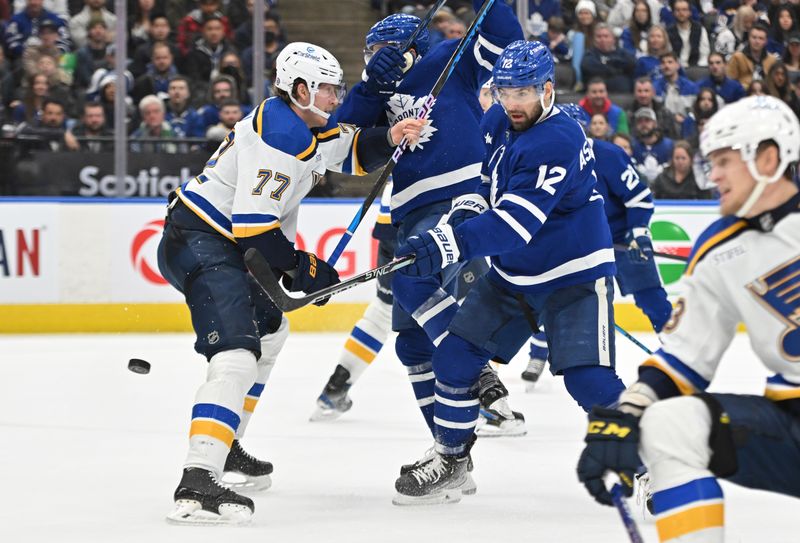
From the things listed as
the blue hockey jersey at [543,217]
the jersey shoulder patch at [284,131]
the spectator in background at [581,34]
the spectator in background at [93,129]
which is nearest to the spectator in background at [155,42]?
the spectator in background at [93,129]

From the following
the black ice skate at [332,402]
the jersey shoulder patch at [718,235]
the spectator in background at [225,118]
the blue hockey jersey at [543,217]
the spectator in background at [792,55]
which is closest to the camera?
the jersey shoulder patch at [718,235]

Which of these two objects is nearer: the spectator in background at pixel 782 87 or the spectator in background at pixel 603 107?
the spectator in background at pixel 603 107

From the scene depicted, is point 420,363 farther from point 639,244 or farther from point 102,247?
point 102,247

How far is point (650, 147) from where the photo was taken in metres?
7.40

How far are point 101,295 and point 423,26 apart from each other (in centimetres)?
352

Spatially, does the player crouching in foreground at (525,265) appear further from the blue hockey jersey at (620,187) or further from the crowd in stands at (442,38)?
the crowd in stands at (442,38)

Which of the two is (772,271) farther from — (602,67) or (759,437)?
(602,67)

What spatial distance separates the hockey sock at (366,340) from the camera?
465 cm

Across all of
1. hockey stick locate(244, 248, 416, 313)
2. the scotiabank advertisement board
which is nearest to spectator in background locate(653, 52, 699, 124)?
the scotiabank advertisement board

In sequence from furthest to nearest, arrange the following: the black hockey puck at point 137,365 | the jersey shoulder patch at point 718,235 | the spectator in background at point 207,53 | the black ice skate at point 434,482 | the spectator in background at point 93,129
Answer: the spectator in background at point 207,53 < the spectator in background at point 93,129 < the black hockey puck at point 137,365 < the black ice skate at point 434,482 < the jersey shoulder patch at point 718,235

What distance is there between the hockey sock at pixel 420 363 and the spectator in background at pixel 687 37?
5.08 metres

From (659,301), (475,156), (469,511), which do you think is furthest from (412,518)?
(659,301)

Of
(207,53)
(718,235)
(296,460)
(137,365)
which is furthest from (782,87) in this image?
(718,235)

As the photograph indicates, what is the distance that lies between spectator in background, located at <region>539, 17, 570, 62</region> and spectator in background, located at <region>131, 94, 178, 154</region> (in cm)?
249
